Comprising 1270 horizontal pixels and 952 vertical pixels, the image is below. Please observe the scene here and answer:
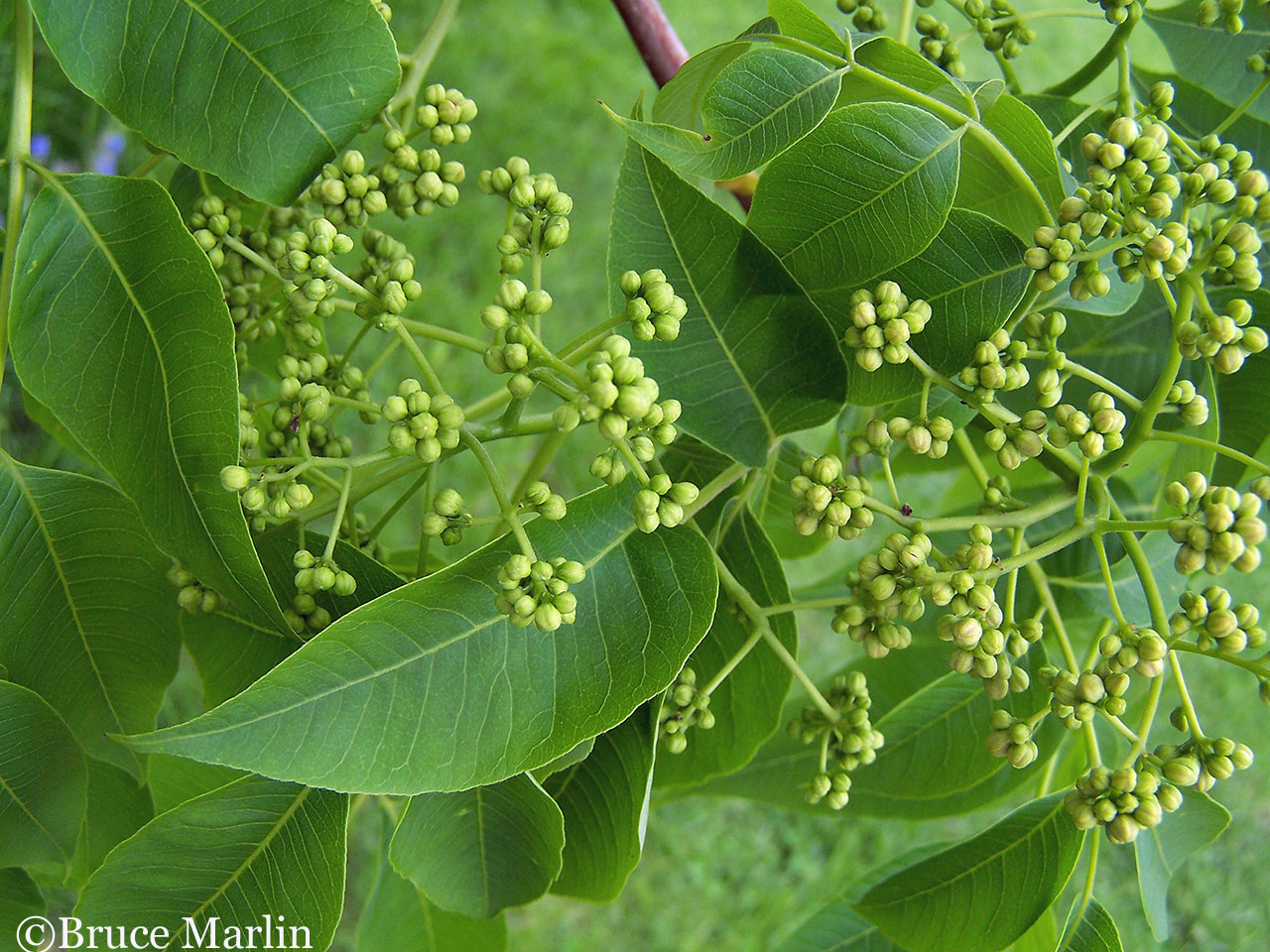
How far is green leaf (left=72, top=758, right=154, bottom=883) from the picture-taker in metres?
1.14

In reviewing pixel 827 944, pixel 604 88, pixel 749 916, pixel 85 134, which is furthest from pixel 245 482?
pixel 604 88

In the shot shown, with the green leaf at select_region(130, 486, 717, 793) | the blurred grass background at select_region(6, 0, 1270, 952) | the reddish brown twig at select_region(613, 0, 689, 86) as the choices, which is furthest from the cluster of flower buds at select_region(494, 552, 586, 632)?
the blurred grass background at select_region(6, 0, 1270, 952)

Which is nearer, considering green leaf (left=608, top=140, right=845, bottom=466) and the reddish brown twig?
green leaf (left=608, top=140, right=845, bottom=466)

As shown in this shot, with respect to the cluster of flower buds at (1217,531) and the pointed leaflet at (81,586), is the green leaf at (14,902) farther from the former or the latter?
the cluster of flower buds at (1217,531)

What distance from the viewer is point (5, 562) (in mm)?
972

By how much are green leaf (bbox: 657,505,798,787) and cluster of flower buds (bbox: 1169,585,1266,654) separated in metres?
0.33

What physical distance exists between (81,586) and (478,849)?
0.44 m

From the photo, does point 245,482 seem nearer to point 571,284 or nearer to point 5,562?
point 5,562

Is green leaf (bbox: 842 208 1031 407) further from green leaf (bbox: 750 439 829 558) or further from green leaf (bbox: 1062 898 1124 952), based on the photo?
green leaf (bbox: 1062 898 1124 952)

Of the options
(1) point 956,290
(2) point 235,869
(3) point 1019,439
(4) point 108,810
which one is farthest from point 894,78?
(4) point 108,810

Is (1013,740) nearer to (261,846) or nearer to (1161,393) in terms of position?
(1161,393)

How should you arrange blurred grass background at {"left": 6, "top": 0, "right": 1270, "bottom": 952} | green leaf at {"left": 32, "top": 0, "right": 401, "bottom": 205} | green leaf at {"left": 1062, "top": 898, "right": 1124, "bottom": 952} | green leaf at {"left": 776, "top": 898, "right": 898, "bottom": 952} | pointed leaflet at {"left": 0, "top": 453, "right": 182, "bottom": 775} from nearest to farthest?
green leaf at {"left": 32, "top": 0, "right": 401, "bottom": 205}, pointed leaflet at {"left": 0, "top": 453, "right": 182, "bottom": 775}, green leaf at {"left": 1062, "top": 898, "right": 1124, "bottom": 952}, green leaf at {"left": 776, "top": 898, "right": 898, "bottom": 952}, blurred grass background at {"left": 6, "top": 0, "right": 1270, "bottom": 952}

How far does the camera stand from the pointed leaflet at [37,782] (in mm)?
931

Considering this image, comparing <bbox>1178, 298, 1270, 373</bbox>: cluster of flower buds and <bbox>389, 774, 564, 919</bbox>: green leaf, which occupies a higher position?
<bbox>1178, 298, 1270, 373</bbox>: cluster of flower buds
